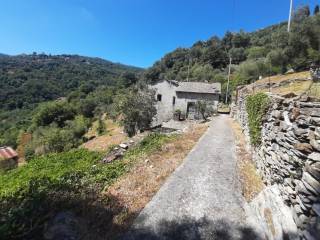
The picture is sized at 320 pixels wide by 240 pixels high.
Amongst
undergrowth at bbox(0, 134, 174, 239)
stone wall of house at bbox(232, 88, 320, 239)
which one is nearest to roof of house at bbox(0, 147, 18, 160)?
undergrowth at bbox(0, 134, 174, 239)

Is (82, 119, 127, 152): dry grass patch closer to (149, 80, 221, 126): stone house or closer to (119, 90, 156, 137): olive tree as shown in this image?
(119, 90, 156, 137): olive tree

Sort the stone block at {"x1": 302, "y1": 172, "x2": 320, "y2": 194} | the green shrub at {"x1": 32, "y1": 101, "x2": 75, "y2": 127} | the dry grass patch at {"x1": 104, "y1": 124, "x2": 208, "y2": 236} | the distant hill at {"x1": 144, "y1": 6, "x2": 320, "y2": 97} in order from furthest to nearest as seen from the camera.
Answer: the green shrub at {"x1": 32, "y1": 101, "x2": 75, "y2": 127}
the distant hill at {"x1": 144, "y1": 6, "x2": 320, "y2": 97}
the dry grass patch at {"x1": 104, "y1": 124, "x2": 208, "y2": 236}
the stone block at {"x1": 302, "y1": 172, "x2": 320, "y2": 194}

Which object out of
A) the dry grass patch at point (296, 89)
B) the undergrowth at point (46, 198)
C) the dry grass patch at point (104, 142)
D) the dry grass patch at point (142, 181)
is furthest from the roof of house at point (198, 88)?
the undergrowth at point (46, 198)

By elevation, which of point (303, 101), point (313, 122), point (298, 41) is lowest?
point (313, 122)

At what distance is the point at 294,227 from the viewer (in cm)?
426

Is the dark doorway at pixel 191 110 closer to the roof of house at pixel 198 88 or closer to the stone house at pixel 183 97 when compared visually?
the stone house at pixel 183 97

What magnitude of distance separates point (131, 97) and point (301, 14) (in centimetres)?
2292

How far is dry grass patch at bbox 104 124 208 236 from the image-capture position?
230 inches

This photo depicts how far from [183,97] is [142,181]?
28.6m

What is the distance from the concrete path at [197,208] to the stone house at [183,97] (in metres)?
26.3

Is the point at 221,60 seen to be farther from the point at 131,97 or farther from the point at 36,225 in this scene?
the point at 36,225

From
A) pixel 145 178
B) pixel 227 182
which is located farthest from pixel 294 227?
pixel 145 178

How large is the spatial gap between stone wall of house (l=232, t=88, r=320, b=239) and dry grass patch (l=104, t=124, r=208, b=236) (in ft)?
11.5

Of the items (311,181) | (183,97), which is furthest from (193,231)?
(183,97)
